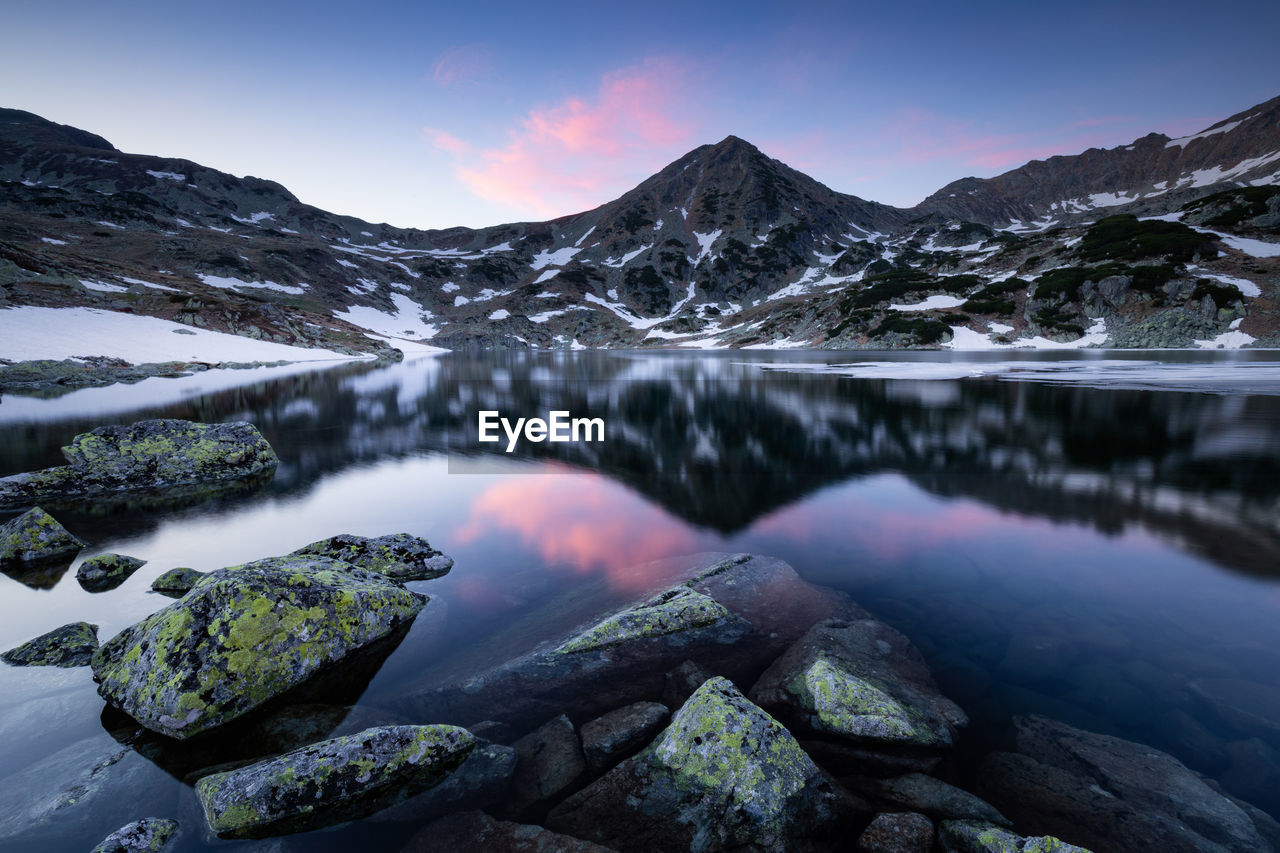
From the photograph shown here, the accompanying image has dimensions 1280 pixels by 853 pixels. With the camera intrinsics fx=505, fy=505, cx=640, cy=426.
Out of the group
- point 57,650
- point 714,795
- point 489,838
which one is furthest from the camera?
point 57,650

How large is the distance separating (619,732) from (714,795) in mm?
1501

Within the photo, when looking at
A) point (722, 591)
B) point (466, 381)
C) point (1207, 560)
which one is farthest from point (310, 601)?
point (466, 381)

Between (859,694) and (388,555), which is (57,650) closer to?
(388,555)

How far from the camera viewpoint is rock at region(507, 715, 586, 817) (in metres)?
5.48

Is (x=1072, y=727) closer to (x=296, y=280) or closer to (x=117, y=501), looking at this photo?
(x=117, y=501)

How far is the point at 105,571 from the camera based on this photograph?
10633 millimetres

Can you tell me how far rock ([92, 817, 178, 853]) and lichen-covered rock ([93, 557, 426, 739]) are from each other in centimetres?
170

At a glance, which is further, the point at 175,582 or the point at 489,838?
the point at 175,582

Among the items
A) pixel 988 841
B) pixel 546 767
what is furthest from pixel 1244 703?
pixel 546 767

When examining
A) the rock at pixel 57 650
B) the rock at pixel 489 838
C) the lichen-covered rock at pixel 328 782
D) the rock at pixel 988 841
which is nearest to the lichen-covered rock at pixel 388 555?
the rock at pixel 57 650

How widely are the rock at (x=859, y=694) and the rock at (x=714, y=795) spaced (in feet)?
3.27

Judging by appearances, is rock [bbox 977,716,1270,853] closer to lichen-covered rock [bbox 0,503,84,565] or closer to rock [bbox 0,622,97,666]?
rock [bbox 0,622,97,666]

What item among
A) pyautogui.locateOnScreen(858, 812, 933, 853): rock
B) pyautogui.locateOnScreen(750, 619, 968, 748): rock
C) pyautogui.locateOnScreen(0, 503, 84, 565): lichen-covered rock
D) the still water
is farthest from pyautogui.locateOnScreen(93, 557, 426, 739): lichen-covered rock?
pyautogui.locateOnScreen(858, 812, 933, 853): rock

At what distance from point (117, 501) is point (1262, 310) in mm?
144587
